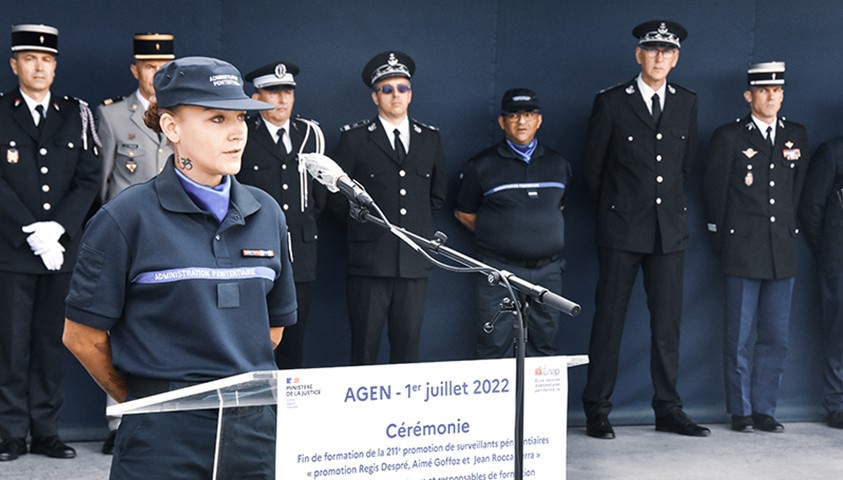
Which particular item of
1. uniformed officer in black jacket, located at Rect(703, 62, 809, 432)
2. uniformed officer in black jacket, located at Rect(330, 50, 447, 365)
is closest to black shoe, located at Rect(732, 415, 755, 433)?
uniformed officer in black jacket, located at Rect(703, 62, 809, 432)

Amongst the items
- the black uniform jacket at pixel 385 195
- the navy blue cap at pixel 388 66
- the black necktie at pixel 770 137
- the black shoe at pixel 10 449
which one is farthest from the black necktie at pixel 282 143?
the black necktie at pixel 770 137

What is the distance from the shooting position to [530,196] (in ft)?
19.5

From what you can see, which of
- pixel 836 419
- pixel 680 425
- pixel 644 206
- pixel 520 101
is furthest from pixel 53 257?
pixel 836 419

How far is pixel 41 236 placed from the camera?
5.21 meters

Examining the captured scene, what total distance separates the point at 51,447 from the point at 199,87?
341 cm

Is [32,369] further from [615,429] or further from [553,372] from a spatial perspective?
[553,372]

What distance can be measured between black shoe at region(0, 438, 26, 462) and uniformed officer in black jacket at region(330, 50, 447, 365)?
1.66 metres

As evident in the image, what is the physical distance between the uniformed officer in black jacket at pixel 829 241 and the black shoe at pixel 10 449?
438 cm

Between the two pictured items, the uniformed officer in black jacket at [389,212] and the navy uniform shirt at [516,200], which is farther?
the navy uniform shirt at [516,200]

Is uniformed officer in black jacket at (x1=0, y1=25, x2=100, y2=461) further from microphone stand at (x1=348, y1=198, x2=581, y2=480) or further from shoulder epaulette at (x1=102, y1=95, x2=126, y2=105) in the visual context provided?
microphone stand at (x1=348, y1=198, x2=581, y2=480)

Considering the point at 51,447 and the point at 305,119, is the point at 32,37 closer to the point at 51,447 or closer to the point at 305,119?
the point at 305,119

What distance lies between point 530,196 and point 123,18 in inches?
88.4

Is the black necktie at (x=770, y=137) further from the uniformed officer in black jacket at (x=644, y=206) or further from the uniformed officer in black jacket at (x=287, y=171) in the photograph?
the uniformed officer in black jacket at (x=287, y=171)

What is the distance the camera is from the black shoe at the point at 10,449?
5.18 meters
